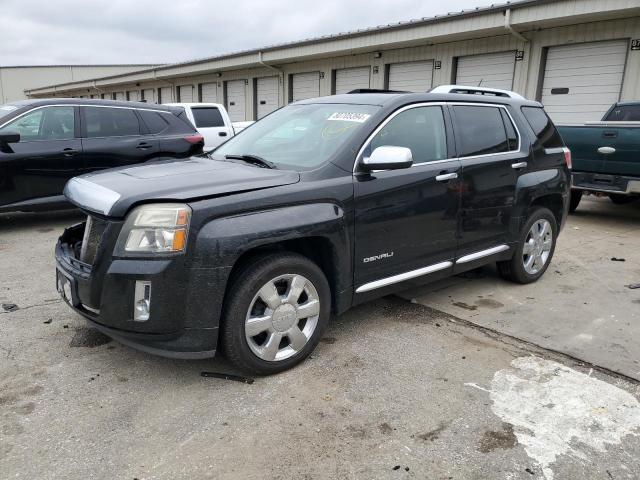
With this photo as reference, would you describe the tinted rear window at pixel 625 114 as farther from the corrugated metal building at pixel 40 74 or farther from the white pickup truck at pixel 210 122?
the corrugated metal building at pixel 40 74

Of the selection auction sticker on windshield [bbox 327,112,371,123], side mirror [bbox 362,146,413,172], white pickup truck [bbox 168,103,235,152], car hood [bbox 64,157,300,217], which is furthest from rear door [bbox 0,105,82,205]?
side mirror [bbox 362,146,413,172]

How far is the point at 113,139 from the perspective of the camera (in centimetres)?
746

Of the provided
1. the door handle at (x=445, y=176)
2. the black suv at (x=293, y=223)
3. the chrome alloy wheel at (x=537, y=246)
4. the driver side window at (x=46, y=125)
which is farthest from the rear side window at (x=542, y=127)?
the driver side window at (x=46, y=125)

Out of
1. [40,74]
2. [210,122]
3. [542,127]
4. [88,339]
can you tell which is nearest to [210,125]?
[210,122]

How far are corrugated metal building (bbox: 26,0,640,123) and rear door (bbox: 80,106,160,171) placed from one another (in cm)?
591

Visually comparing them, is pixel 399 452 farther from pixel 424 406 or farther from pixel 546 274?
pixel 546 274

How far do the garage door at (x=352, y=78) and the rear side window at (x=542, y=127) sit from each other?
12.1 meters

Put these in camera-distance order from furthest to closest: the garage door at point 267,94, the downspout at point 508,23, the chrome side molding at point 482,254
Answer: the garage door at point 267,94
the downspout at point 508,23
the chrome side molding at point 482,254

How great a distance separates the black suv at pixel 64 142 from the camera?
6.67 meters

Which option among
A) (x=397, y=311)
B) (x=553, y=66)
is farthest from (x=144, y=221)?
(x=553, y=66)

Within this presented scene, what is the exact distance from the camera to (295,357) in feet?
10.8

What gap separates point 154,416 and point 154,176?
145 cm

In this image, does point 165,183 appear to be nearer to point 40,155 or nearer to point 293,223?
point 293,223

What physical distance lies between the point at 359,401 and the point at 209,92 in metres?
24.1
